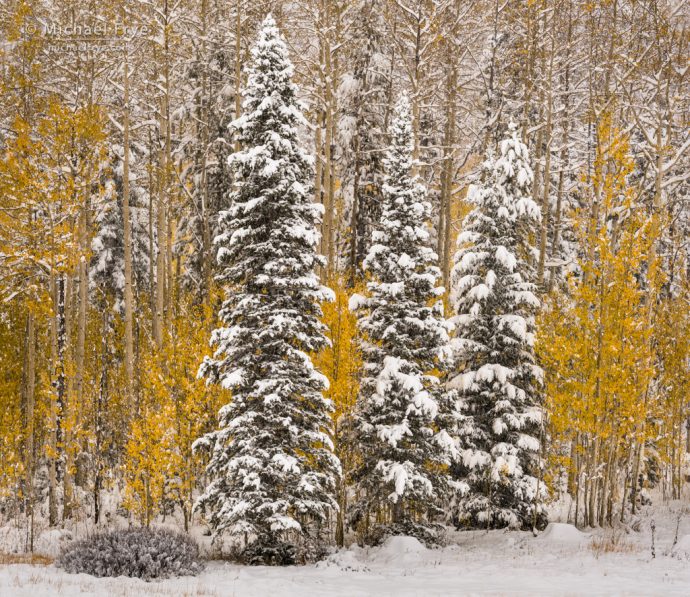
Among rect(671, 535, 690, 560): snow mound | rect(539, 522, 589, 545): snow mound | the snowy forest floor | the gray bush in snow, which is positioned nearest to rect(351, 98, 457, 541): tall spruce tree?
the snowy forest floor

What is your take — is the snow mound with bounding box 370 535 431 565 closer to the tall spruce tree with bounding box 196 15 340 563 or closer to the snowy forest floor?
the snowy forest floor

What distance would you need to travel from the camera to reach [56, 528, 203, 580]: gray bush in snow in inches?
504

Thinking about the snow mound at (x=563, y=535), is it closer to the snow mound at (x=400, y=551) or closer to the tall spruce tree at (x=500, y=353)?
the tall spruce tree at (x=500, y=353)

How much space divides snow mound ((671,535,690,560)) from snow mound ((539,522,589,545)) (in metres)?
2.04

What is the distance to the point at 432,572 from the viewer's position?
13719mm

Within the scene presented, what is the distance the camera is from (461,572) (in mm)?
13672

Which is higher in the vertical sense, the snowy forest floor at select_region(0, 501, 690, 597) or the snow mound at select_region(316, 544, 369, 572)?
the snowy forest floor at select_region(0, 501, 690, 597)

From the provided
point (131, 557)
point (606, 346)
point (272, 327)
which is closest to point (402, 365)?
point (272, 327)

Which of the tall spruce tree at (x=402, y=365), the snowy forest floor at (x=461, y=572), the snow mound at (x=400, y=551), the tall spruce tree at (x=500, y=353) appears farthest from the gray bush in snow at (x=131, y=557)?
the tall spruce tree at (x=500, y=353)

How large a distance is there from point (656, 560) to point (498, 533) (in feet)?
14.0

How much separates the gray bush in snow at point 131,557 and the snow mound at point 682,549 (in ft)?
34.0

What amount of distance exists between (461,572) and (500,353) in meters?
6.28

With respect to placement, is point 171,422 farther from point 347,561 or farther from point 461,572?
point 461,572

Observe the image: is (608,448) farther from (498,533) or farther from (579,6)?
(579,6)
